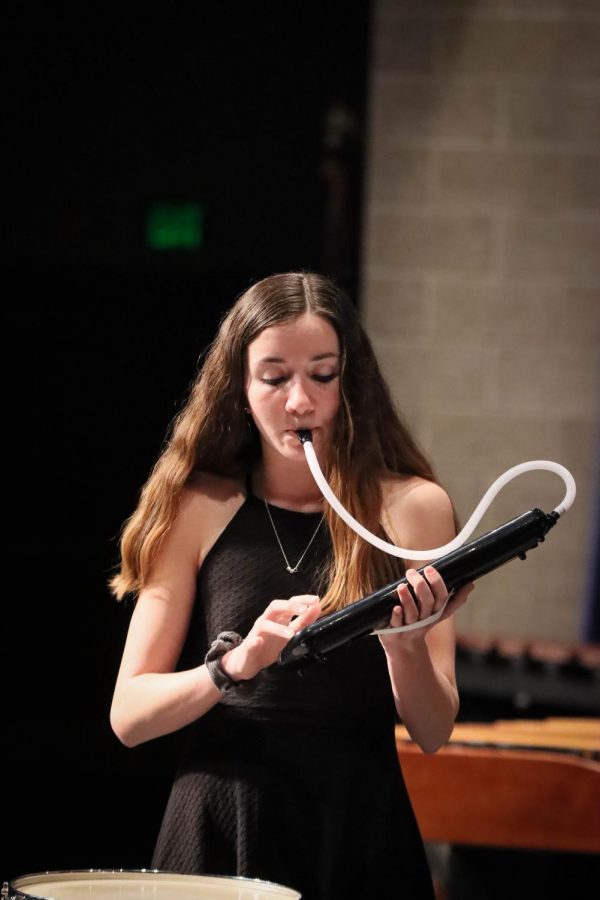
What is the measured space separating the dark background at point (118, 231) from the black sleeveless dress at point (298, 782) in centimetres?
349

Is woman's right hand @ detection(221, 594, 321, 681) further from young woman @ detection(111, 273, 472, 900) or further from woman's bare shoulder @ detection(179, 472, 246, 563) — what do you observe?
woman's bare shoulder @ detection(179, 472, 246, 563)

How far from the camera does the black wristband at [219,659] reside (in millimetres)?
1655

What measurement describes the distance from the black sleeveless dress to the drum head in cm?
19

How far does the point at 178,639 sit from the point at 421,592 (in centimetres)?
40

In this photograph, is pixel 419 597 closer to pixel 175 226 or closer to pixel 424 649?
pixel 424 649

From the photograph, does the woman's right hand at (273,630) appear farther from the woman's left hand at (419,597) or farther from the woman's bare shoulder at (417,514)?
the woman's bare shoulder at (417,514)

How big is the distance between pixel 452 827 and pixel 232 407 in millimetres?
1276

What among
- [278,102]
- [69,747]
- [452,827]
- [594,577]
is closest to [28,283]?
[278,102]

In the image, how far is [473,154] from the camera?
5.25 m

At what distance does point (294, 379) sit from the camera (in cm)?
176

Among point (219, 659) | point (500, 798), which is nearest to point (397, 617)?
point (219, 659)

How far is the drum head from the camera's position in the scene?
1505 millimetres

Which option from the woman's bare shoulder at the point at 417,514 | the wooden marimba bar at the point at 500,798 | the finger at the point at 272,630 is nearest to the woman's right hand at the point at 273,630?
the finger at the point at 272,630

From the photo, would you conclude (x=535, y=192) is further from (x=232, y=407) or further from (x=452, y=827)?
(x=232, y=407)
